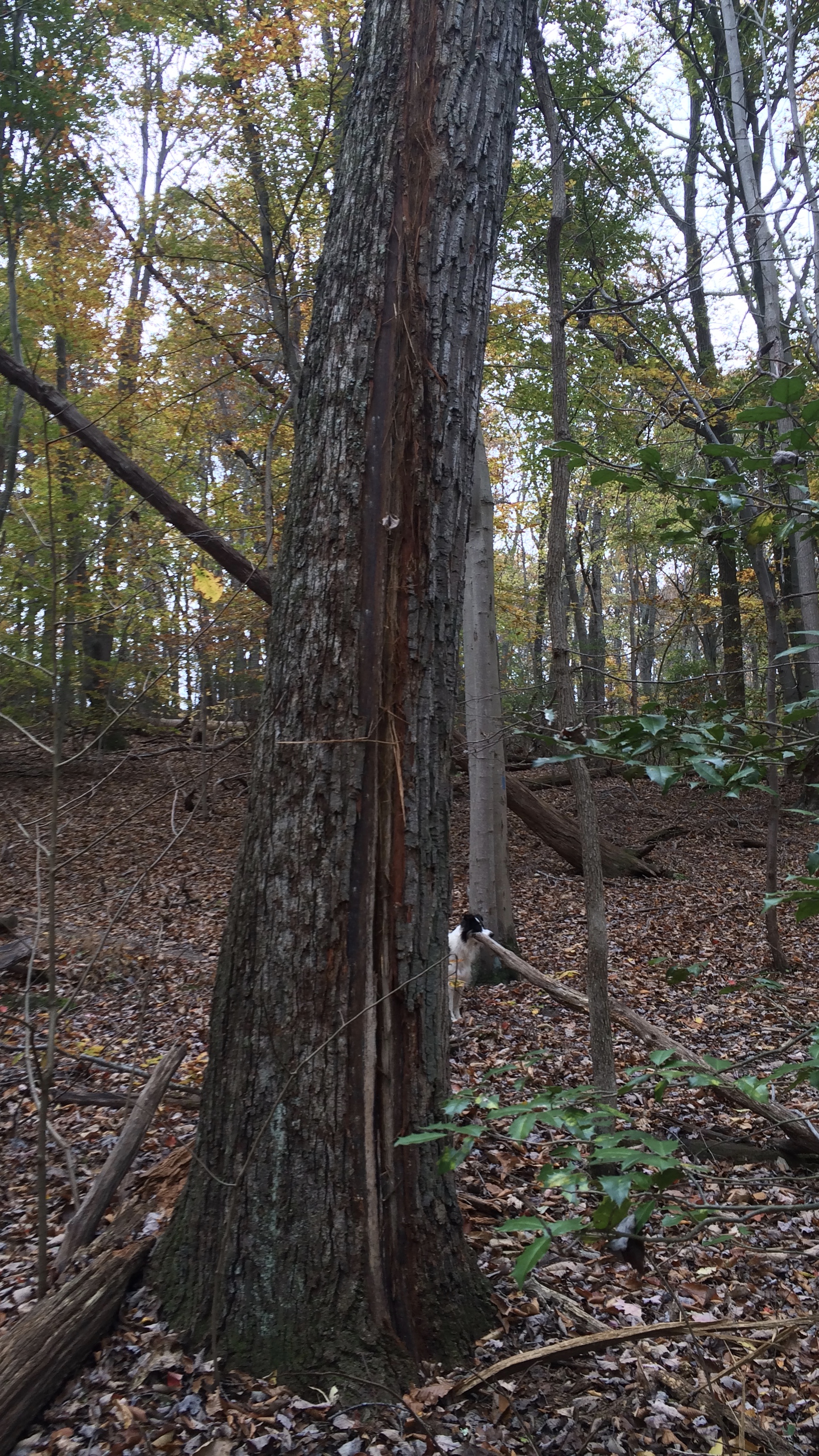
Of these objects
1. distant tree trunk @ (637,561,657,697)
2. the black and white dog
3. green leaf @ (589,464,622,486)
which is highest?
distant tree trunk @ (637,561,657,697)

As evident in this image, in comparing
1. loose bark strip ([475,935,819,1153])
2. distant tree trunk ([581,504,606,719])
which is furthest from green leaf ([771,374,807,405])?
distant tree trunk ([581,504,606,719])

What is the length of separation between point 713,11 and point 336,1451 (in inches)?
676

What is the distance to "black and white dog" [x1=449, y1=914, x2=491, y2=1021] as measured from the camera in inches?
256

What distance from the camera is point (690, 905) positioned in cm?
884

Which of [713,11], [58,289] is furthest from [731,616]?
[58,289]

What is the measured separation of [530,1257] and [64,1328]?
179 cm

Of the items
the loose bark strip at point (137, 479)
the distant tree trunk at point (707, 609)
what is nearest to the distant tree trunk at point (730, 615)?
the distant tree trunk at point (707, 609)

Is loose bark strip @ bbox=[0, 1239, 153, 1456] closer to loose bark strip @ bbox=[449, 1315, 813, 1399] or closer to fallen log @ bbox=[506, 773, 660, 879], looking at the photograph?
loose bark strip @ bbox=[449, 1315, 813, 1399]

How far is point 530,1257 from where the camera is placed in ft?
4.07

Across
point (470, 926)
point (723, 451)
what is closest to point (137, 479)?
point (470, 926)

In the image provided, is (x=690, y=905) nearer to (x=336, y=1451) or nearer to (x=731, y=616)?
(x=731, y=616)

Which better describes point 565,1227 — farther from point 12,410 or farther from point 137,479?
point 12,410

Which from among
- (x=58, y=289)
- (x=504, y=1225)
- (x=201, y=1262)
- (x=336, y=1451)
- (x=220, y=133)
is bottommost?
(x=336, y=1451)

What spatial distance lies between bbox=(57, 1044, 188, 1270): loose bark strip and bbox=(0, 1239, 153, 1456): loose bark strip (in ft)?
0.59
